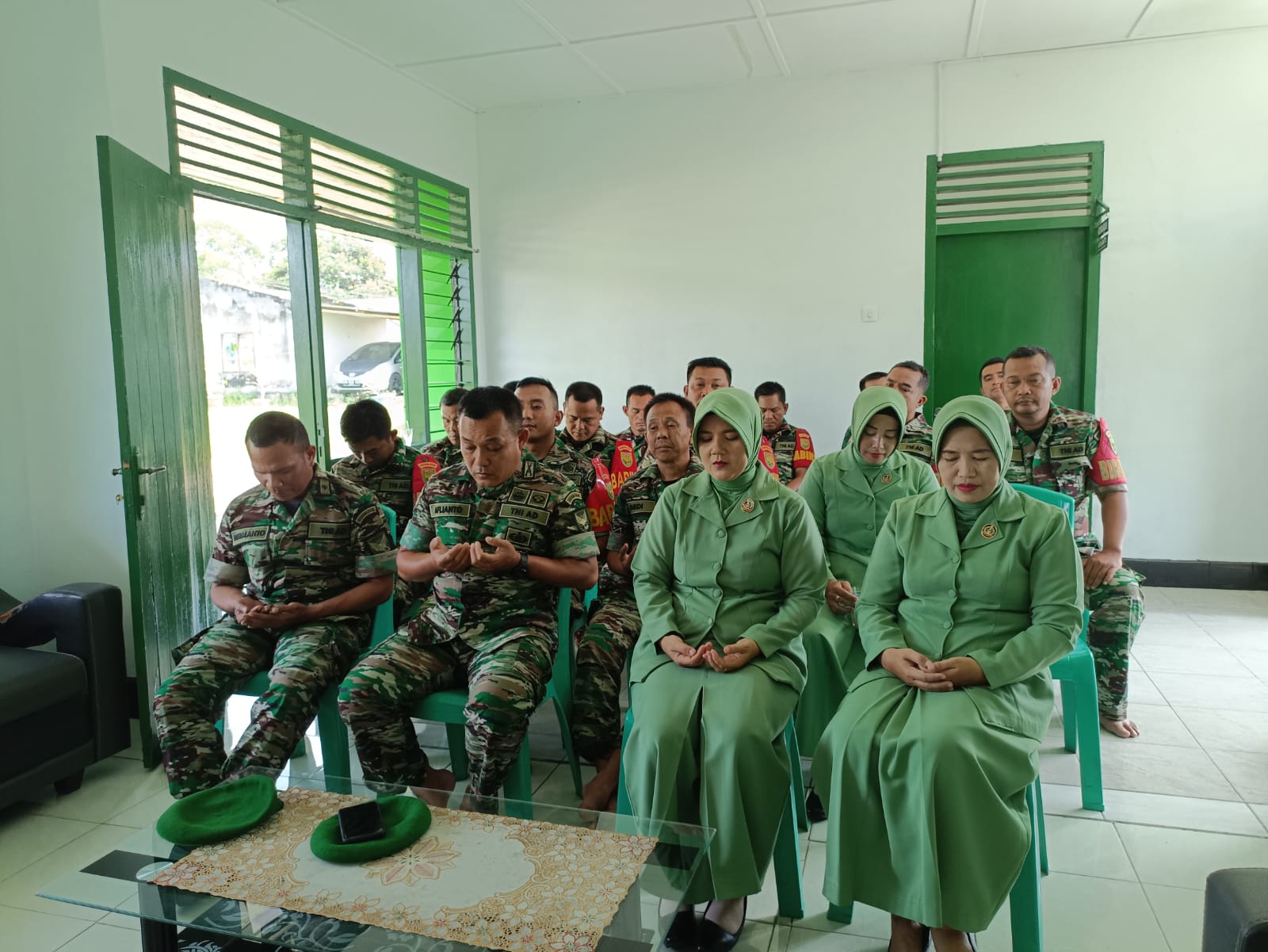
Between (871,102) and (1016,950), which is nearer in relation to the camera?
(1016,950)

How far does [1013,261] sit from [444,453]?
12.1 ft

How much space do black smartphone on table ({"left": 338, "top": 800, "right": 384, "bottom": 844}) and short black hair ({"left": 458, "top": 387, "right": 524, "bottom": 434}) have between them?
1.19 meters

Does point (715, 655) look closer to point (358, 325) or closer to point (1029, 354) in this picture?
point (1029, 354)

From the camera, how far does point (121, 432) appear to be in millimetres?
2988

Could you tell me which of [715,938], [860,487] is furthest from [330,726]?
[860,487]

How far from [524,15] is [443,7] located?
0.40 meters

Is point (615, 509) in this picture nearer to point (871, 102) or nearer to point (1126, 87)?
point (871, 102)

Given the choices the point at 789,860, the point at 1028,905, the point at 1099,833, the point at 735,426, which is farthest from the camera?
the point at 1099,833

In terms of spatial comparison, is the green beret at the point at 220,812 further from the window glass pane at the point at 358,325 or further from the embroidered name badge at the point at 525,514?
the window glass pane at the point at 358,325

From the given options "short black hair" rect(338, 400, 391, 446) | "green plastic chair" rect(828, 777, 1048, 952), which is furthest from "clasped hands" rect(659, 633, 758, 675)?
"short black hair" rect(338, 400, 391, 446)

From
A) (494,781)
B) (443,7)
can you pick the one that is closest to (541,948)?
(494,781)

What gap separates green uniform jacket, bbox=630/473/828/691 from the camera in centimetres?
234

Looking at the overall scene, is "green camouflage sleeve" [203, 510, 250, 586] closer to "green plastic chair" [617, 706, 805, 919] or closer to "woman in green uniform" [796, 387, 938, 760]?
"green plastic chair" [617, 706, 805, 919]

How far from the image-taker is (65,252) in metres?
3.40
